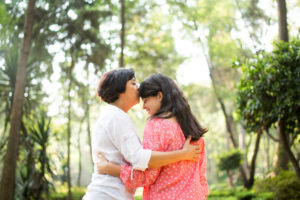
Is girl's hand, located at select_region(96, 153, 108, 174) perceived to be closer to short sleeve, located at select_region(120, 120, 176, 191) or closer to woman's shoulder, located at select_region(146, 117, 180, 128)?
short sleeve, located at select_region(120, 120, 176, 191)

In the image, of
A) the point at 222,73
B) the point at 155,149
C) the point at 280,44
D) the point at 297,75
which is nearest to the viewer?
the point at 155,149

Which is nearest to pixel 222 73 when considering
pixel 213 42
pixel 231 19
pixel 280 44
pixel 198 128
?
pixel 231 19

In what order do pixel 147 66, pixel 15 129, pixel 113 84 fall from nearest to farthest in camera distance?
pixel 113 84
pixel 15 129
pixel 147 66

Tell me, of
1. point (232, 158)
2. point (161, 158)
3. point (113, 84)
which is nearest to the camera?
point (161, 158)

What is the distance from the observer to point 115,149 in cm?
233

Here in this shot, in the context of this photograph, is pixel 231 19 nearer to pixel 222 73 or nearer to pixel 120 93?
pixel 222 73

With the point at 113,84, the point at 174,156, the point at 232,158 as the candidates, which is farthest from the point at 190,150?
the point at 232,158

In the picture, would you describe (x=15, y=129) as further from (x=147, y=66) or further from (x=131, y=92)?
(x=147, y=66)

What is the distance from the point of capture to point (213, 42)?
45.0ft

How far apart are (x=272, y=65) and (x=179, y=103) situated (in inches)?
136

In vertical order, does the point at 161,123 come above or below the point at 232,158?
above

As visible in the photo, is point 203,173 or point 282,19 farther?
point 282,19

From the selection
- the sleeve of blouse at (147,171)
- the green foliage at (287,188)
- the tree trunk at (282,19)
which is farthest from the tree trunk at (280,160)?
the sleeve of blouse at (147,171)

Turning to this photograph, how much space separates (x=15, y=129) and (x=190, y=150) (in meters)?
5.71
